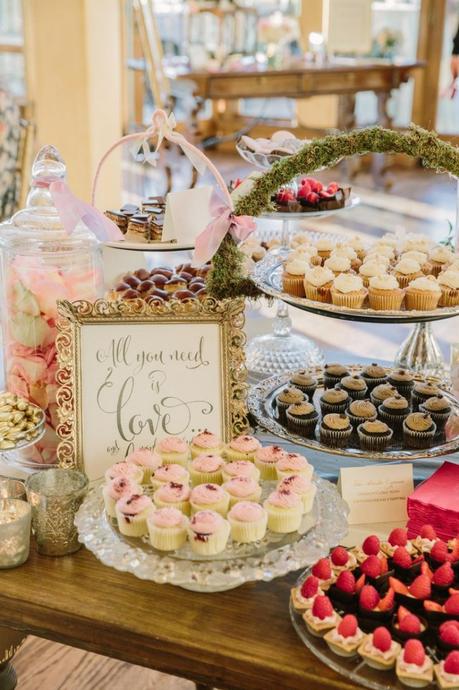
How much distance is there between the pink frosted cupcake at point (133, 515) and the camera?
117cm

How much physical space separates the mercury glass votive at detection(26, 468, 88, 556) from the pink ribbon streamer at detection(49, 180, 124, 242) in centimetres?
44

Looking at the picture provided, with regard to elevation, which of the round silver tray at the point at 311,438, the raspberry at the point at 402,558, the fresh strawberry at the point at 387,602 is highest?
the round silver tray at the point at 311,438

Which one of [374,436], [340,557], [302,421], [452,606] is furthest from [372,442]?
[452,606]

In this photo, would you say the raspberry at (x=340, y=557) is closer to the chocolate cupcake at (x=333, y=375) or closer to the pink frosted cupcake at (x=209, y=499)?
the pink frosted cupcake at (x=209, y=499)

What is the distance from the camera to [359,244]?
1953mm

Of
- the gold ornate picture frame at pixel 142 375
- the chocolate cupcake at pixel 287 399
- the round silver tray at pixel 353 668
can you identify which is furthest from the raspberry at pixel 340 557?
the chocolate cupcake at pixel 287 399

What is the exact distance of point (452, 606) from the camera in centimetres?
106

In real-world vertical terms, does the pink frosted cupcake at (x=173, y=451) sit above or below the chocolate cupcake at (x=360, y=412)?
above

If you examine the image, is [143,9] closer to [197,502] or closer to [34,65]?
[34,65]

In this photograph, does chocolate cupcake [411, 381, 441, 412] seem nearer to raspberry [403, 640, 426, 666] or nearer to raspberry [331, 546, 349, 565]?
raspberry [331, 546, 349, 565]

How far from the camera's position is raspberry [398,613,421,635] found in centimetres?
103

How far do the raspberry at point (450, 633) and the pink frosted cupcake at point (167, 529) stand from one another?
0.35 meters

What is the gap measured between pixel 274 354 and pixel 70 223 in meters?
0.92

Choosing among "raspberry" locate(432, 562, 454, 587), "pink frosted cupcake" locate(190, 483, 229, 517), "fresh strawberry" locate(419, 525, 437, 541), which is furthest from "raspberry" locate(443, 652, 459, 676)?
"pink frosted cupcake" locate(190, 483, 229, 517)
